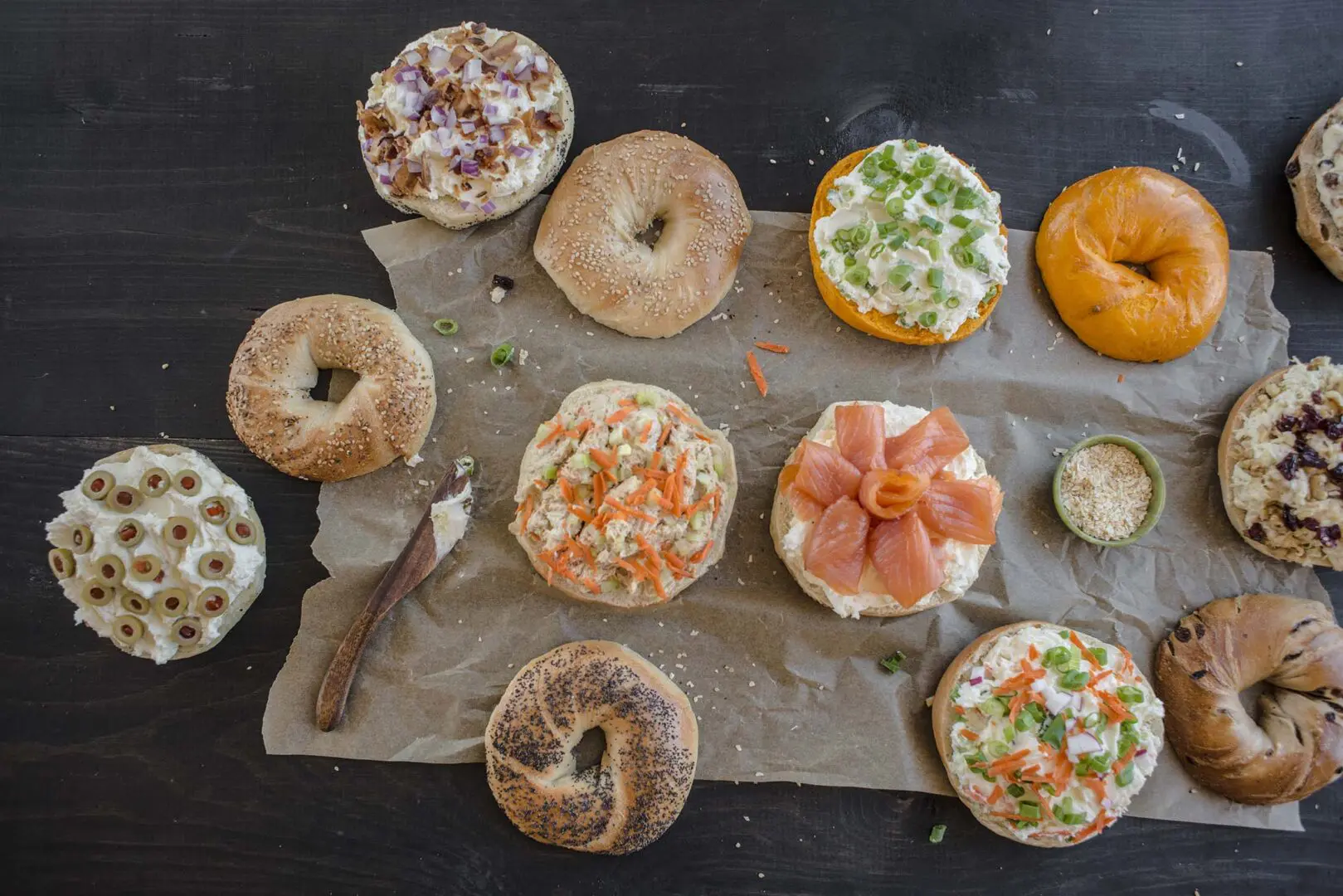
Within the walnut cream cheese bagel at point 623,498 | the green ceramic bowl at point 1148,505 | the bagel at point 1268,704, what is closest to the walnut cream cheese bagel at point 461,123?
the walnut cream cheese bagel at point 623,498

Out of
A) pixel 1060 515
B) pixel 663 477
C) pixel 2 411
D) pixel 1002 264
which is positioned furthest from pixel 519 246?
pixel 1060 515

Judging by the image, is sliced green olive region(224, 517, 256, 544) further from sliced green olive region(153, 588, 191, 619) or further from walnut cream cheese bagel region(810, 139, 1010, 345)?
walnut cream cheese bagel region(810, 139, 1010, 345)

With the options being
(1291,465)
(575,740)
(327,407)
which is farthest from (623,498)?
(1291,465)

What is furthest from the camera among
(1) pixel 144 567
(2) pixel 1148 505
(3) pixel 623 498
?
(2) pixel 1148 505

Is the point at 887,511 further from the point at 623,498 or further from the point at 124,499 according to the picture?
the point at 124,499

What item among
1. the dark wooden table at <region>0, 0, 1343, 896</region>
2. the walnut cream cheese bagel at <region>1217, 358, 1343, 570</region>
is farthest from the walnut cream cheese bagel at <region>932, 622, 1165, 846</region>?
the walnut cream cheese bagel at <region>1217, 358, 1343, 570</region>
